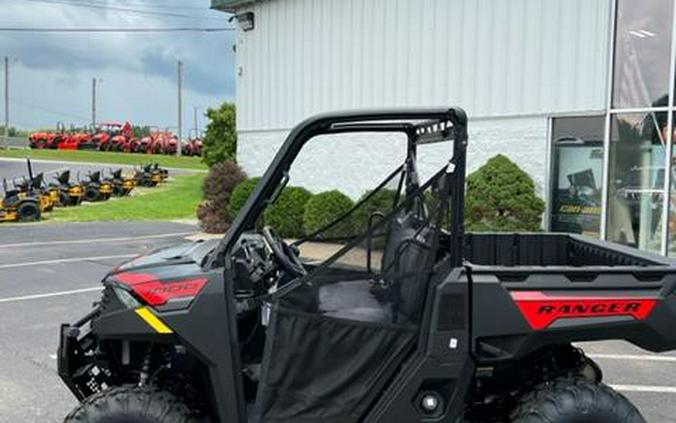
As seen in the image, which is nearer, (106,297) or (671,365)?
(106,297)

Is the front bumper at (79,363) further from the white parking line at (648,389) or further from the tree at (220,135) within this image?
the tree at (220,135)

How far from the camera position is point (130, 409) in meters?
3.19

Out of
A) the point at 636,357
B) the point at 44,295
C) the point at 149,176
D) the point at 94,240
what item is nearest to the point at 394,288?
the point at 636,357

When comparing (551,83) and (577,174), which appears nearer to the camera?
(577,174)

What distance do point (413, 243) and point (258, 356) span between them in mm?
974

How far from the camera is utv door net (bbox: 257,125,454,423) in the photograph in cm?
314

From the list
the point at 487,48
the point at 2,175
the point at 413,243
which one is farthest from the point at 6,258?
the point at 2,175

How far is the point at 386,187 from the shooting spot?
3.91m

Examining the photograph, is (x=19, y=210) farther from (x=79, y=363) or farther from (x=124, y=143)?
(x=124, y=143)

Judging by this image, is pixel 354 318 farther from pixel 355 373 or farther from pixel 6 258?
pixel 6 258

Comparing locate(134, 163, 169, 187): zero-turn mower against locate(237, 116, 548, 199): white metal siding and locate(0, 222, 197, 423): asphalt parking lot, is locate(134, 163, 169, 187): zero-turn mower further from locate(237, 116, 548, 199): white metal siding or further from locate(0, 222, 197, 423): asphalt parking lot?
locate(237, 116, 548, 199): white metal siding

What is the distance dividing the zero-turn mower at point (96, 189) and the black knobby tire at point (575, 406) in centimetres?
→ 2496

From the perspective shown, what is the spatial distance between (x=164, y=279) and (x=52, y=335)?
14.2 feet

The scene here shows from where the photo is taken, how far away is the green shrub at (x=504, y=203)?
1138cm
